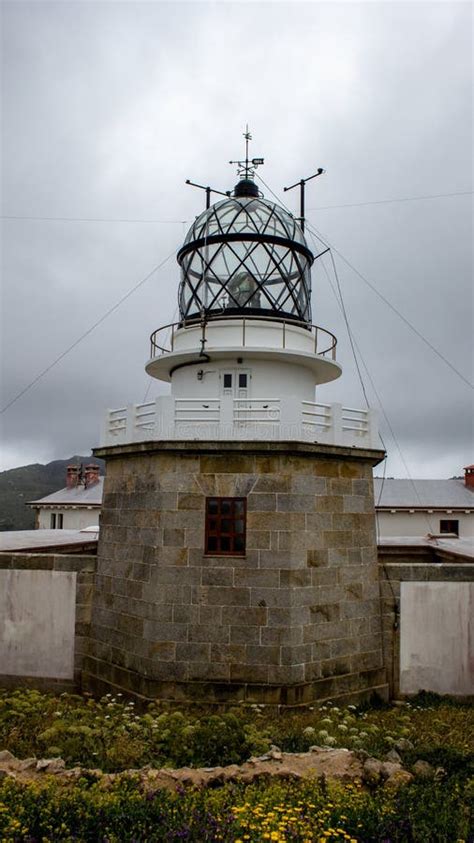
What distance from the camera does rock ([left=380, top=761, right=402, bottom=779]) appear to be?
7562 mm

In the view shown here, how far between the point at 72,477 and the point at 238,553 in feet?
102

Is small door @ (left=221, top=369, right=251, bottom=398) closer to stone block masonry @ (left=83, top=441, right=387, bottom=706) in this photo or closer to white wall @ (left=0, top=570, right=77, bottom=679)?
stone block masonry @ (left=83, top=441, right=387, bottom=706)

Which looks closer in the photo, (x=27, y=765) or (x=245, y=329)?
(x=27, y=765)

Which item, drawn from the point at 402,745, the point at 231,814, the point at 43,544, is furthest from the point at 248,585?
the point at 43,544

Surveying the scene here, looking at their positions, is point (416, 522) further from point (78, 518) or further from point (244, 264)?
point (244, 264)

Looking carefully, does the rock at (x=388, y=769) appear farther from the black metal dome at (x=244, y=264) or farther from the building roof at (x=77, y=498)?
the building roof at (x=77, y=498)

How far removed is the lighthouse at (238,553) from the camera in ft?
37.2

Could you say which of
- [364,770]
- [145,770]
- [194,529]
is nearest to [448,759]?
[364,770]

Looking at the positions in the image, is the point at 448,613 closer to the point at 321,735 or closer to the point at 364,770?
the point at 321,735

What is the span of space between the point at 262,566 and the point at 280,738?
2.95 meters

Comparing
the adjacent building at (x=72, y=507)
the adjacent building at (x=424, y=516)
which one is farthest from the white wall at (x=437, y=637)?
the adjacent building at (x=72, y=507)

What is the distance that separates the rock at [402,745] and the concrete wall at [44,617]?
22.5 ft

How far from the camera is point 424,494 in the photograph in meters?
33.9

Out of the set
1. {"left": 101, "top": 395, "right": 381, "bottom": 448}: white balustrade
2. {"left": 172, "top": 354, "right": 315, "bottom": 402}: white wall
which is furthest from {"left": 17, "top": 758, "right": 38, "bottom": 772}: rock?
{"left": 172, "top": 354, "right": 315, "bottom": 402}: white wall
